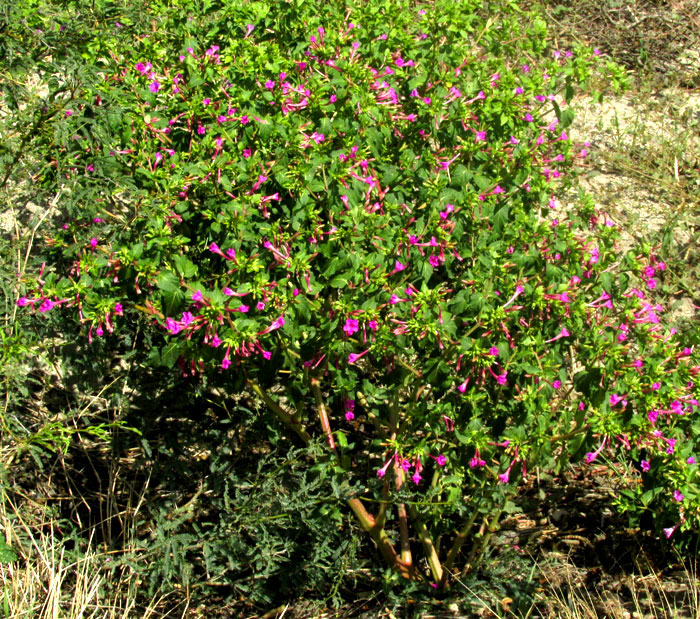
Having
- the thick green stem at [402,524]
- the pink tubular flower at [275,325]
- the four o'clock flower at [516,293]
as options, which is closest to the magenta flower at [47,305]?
the pink tubular flower at [275,325]

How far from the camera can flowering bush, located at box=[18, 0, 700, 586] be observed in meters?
2.41

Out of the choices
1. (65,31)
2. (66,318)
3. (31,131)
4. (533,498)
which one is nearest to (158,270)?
(66,318)

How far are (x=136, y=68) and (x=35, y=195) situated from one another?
614mm

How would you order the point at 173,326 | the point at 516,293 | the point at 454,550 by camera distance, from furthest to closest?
1. the point at 454,550
2. the point at 516,293
3. the point at 173,326

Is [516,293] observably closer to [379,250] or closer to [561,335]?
[561,335]

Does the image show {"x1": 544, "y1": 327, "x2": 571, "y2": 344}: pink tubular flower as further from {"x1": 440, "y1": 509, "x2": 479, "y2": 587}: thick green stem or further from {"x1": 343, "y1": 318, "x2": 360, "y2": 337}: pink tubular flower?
{"x1": 440, "y1": 509, "x2": 479, "y2": 587}: thick green stem

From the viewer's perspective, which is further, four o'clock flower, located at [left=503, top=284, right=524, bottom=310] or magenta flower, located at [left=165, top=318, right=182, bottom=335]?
four o'clock flower, located at [left=503, top=284, right=524, bottom=310]

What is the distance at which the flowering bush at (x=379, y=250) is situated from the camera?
7.92 ft

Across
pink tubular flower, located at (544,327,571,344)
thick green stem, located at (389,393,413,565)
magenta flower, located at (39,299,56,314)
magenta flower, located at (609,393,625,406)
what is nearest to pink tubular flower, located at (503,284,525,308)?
pink tubular flower, located at (544,327,571,344)

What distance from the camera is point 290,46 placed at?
120 inches

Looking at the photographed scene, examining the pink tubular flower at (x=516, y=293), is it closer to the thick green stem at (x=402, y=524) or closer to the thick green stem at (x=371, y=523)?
the thick green stem at (x=402, y=524)

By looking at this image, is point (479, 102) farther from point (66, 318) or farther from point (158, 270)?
point (66, 318)

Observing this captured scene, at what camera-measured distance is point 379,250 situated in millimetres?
2500

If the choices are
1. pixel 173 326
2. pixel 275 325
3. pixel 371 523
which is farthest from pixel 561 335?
pixel 173 326
